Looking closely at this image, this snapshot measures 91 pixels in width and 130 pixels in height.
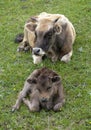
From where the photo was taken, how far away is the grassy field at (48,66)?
24.7ft

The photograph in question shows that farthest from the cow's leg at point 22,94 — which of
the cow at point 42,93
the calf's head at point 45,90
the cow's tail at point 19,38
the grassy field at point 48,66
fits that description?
the cow's tail at point 19,38

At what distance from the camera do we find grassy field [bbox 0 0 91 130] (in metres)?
7.52

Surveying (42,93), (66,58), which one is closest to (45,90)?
(42,93)

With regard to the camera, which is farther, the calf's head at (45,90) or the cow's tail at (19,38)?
the cow's tail at (19,38)

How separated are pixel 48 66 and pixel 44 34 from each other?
804mm

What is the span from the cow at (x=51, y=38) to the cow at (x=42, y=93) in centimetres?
113

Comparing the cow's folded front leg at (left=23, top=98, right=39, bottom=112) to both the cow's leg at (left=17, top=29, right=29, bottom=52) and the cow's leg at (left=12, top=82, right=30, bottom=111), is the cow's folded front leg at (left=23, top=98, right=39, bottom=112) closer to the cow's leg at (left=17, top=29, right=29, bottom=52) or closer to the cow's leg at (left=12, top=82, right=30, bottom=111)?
the cow's leg at (left=12, top=82, right=30, bottom=111)

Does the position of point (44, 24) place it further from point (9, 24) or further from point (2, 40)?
point (9, 24)

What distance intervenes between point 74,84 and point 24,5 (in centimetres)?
579

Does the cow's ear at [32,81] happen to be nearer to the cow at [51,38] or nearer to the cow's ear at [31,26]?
the cow at [51,38]

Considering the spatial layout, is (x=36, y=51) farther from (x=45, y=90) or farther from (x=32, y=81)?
(x=45, y=90)

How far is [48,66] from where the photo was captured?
375 inches

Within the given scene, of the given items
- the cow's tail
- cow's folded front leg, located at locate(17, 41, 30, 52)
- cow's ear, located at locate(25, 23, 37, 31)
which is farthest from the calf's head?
the cow's tail

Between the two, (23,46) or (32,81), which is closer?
(32,81)
